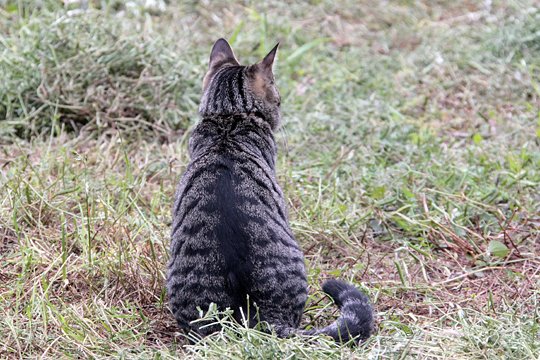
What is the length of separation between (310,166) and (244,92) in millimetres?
1435

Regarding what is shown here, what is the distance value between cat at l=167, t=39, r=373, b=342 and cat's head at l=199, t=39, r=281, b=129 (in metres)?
0.20

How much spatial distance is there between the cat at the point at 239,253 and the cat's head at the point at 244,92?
0.20 m

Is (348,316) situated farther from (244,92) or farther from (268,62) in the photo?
(268,62)

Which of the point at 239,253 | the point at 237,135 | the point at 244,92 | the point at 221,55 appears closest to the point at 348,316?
the point at 239,253

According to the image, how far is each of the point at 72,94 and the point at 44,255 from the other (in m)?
1.94

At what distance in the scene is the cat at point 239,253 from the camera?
348 cm

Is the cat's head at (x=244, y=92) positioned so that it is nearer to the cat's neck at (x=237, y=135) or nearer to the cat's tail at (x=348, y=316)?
the cat's neck at (x=237, y=135)

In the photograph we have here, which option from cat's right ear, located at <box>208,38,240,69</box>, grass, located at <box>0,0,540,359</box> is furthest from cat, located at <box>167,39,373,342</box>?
cat's right ear, located at <box>208,38,240,69</box>

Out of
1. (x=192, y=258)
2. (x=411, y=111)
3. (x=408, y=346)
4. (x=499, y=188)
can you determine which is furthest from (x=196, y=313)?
(x=411, y=111)

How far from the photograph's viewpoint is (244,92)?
165 inches

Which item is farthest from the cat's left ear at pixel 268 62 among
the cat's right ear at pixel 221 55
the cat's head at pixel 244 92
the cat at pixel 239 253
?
the cat at pixel 239 253

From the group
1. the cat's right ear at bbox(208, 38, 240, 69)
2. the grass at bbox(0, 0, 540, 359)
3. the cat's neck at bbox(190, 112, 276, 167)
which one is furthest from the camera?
the cat's right ear at bbox(208, 38, 240, 69)

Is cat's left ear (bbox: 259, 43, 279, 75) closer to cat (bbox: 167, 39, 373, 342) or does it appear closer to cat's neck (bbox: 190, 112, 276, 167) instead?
cat's neck (bbox: 190, 112, 276, 167)

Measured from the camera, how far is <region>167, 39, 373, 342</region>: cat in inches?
137
